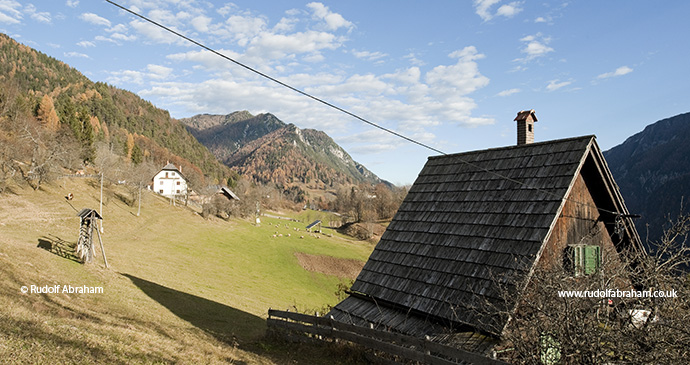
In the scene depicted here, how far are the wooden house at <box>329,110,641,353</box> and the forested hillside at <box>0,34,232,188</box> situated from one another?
78.4 meters

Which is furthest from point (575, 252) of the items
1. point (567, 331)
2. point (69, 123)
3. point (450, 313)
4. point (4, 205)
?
point (69, 123)

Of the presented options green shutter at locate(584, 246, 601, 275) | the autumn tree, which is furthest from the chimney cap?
the autumn tree

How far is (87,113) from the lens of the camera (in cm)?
10706

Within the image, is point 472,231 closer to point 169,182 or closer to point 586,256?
point 586,256

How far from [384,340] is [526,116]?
10.2m

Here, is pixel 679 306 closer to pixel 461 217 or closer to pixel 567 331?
pixel 567 331

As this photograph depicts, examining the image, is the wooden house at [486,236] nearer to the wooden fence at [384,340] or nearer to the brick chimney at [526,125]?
Answer: the brick chimney at [526,125]

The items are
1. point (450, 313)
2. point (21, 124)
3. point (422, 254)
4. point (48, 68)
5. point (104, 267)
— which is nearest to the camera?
point (450, 313)

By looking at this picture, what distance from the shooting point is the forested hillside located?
93.4 metres

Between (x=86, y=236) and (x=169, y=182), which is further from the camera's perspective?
(x=169, y=182)

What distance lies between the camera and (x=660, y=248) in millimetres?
8156

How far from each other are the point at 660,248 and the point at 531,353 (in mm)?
3608

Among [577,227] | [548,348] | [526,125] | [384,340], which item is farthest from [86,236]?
[577,227]

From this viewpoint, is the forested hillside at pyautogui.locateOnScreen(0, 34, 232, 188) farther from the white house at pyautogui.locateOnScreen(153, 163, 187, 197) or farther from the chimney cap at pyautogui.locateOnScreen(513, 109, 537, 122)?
the chimney cap at pyautogui.locateOnScreen(513, 109, 537, 122)
